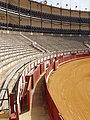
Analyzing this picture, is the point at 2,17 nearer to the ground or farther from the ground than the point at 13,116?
farther from the ground

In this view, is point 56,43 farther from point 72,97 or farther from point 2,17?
point 72,97

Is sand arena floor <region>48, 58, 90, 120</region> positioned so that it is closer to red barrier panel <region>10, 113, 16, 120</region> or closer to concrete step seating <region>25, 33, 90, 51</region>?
red barrier panel <region>10, 113, 16, 120</region>

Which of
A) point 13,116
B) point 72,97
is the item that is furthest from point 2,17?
point 13,116

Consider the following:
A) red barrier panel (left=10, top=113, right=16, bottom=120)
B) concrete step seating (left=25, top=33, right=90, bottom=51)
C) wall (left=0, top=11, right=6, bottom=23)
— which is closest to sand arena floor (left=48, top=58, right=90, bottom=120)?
red barrier panel (left=10, top=113, right=16, bottom=120)

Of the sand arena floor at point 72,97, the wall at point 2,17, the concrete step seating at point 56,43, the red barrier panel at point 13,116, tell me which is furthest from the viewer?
the concrete step seating at point 56,43

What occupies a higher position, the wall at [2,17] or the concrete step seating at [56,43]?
the wall at [2,17]

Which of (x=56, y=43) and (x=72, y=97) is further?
(x=56, y=43)

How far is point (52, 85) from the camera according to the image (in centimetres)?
1627

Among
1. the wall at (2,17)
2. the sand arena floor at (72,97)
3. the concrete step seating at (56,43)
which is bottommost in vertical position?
the sand arena floor at (72,97)

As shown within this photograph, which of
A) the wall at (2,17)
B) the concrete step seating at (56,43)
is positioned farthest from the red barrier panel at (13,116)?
the wall at (2,17)

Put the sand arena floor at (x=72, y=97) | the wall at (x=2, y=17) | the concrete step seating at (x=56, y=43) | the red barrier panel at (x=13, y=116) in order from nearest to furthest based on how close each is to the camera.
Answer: the red barrier panel at (x=13, y=116), the sand arena floor at (x=72, y=97), the wall at (x=2, y=17), the concrete step seating at (x=56, y=43)

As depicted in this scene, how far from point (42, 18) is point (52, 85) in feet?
120

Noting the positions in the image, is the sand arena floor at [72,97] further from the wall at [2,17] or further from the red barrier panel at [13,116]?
the wall at [2,17]

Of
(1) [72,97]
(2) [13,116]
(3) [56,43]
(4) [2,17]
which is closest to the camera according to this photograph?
(2) [13,116]
